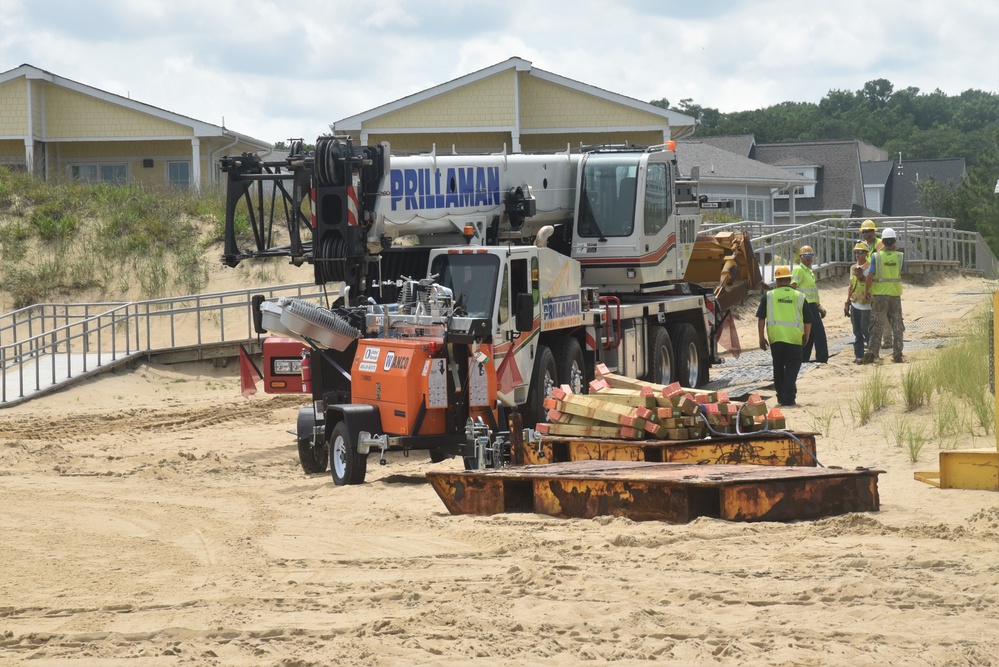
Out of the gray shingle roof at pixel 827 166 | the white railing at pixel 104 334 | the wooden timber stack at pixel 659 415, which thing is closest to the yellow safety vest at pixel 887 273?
the wooden timber stack at pixel 659 415

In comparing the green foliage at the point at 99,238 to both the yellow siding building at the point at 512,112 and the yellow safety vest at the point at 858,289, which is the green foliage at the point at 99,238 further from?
the yellow safety vest at the point at 858,289

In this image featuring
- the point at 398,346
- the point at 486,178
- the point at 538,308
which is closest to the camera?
the point at 398,346

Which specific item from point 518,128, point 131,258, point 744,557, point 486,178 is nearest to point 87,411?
point 486,178

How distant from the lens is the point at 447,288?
13.7m

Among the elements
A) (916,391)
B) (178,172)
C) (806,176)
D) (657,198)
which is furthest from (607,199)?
(806,176)

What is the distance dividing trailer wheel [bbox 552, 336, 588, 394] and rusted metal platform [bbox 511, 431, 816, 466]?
3.81m

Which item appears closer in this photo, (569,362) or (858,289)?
(569,362)

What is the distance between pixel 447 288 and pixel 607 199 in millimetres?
5077

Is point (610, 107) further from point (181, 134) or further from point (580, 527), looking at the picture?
point (580, 527)

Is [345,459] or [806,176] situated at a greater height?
[806,176]

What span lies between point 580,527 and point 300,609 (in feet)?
8.53

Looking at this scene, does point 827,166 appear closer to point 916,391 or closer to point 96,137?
point 96,137

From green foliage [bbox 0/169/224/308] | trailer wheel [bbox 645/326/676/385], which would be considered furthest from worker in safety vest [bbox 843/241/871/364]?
green foliage [bbox 0/169/224/308]

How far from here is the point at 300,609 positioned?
763 centimetres
